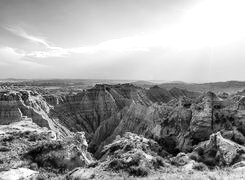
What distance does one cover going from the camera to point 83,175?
11.2 metres

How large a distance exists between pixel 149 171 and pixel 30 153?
8.52m

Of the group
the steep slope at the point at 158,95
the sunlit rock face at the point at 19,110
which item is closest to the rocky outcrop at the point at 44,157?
the sunlit rock face at the point at 19,110

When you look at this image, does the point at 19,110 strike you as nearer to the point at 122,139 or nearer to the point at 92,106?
the point at 92,106

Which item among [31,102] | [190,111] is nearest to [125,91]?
[31,102]

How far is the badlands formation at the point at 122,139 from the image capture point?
1215 cm

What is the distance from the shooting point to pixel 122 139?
79.5 ft

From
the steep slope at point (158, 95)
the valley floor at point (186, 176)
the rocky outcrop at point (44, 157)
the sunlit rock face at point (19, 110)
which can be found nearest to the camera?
the valley floor at point (186, 176)

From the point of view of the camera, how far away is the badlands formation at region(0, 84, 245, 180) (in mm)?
12148

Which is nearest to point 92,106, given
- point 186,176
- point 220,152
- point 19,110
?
point 19,110

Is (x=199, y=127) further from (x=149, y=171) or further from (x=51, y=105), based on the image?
(x=51, y=105)

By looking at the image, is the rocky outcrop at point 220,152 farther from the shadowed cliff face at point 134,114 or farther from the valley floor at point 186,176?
the valley floor at point 186,176

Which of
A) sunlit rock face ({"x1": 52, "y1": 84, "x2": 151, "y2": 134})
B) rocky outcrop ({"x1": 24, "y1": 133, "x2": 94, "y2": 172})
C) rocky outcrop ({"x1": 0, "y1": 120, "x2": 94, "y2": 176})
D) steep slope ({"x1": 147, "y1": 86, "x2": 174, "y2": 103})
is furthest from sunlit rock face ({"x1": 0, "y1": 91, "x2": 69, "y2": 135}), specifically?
steep slope ({"x1": 147, "y1": 86, "x2": 174, "y2": 103})

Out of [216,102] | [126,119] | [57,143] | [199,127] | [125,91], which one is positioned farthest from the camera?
[125,91]

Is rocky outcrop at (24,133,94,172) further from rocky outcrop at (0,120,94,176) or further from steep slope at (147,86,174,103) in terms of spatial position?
steep slope at (147,86,174,103)
